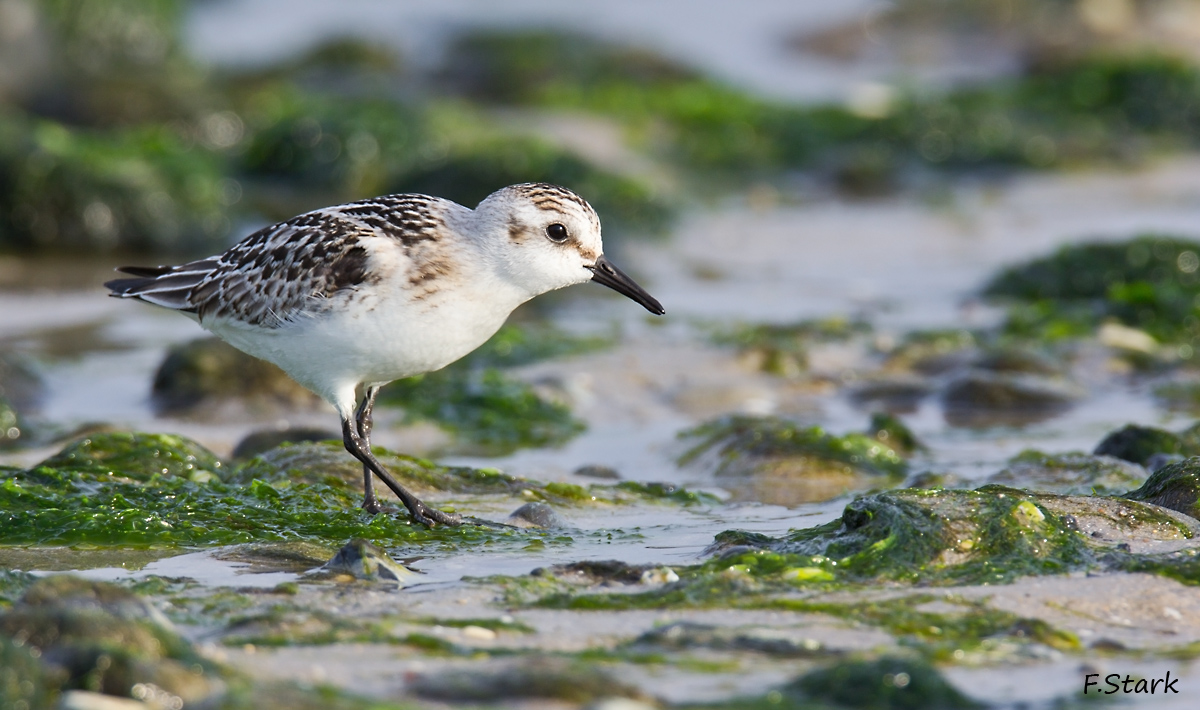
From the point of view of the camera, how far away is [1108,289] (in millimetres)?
10281

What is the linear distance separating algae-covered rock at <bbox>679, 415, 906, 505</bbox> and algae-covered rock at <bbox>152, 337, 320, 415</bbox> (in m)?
2.49

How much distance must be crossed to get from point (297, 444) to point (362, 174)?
8256 mm

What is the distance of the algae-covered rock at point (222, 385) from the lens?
8.13 meters

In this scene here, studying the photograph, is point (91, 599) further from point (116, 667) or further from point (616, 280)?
point (616, 280)

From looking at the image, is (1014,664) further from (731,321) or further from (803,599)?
(731,321)

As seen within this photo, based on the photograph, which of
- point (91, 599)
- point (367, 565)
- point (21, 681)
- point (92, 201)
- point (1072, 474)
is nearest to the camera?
point (21, 681)

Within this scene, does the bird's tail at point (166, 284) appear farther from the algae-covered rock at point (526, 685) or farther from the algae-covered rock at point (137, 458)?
the algae-covered rock at point (526, 685)

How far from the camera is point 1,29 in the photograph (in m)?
15.7

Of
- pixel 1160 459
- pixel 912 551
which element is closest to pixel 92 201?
pixel 1160 459

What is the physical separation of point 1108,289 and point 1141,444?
4.00 meters

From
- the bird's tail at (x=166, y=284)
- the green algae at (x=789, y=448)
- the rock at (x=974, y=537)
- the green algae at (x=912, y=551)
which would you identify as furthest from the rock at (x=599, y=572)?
the bird's tail at (x=166, y=284)

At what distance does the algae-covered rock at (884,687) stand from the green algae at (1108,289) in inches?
239

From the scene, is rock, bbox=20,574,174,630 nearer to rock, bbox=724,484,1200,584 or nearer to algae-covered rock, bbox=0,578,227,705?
algae-covered rock, bbox=0,578,227,705

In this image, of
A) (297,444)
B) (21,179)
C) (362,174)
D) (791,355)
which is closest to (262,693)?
(297,444)
